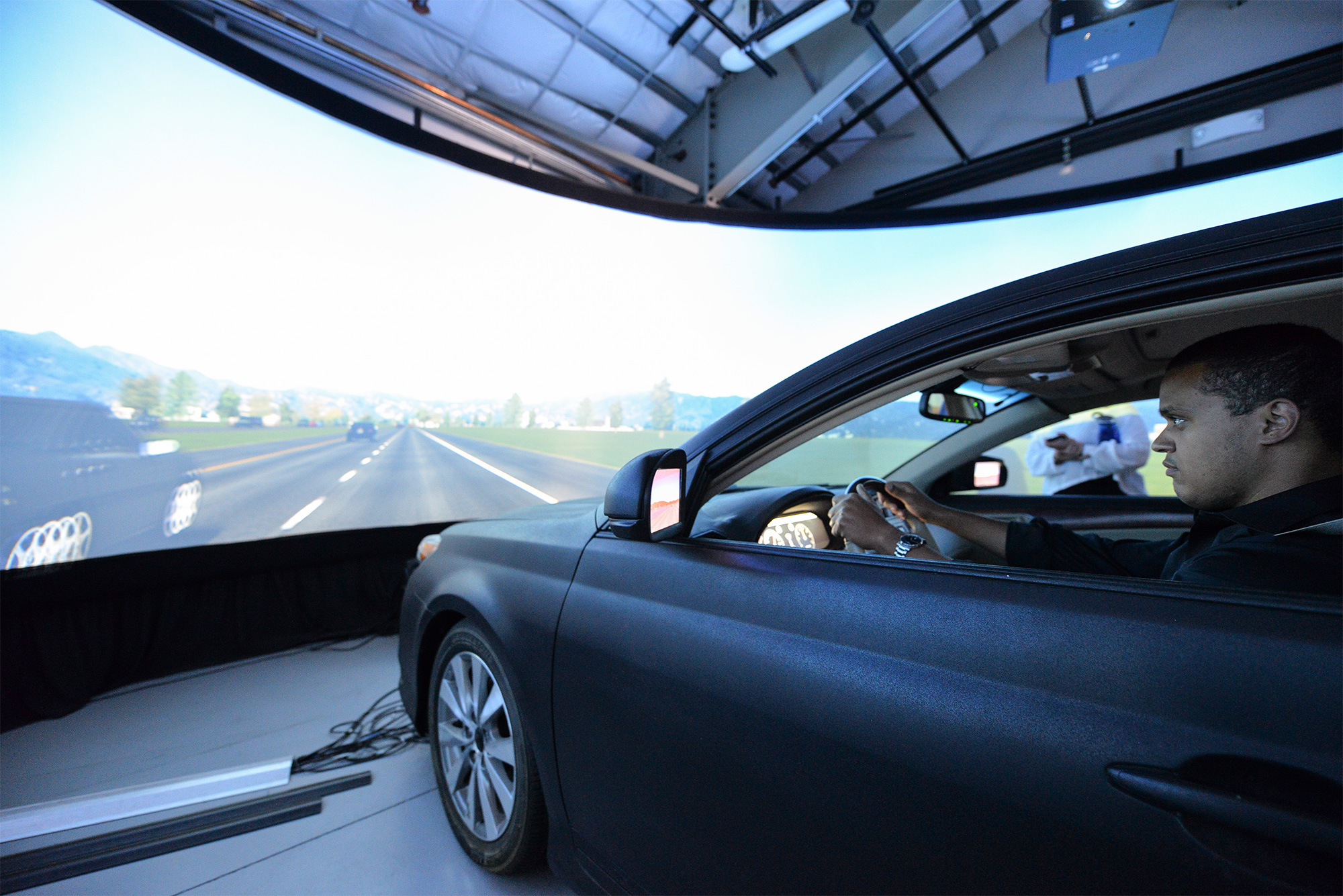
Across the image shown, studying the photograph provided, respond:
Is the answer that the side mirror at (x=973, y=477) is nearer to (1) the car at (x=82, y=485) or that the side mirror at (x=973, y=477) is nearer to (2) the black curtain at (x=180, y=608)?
(2) the black curtain at (x=180, y=608)

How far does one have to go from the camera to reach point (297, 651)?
136 inches

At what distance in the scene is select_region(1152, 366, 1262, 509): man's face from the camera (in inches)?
32.4

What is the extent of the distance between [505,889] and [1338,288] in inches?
81.8

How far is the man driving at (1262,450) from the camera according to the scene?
715mm

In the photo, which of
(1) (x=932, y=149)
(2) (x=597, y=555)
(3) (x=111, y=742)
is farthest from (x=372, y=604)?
(1) (x=932, y=149)

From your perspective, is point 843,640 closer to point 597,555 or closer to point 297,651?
point 597,555

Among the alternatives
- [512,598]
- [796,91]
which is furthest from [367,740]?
[796,91]

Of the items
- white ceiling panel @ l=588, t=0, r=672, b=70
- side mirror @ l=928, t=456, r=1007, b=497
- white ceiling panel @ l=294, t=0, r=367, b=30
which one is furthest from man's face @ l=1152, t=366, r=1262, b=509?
white ceiling panel @ l=294, t=0, r=367, b=30

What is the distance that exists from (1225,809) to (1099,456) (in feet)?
8.74

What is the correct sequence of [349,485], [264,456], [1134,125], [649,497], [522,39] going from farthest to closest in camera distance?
1. [1134,125]
2. [522,39]
3. [349,485]
4. [264,456]
5. [649,497]

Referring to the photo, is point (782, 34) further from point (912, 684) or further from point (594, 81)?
point (912, 684)

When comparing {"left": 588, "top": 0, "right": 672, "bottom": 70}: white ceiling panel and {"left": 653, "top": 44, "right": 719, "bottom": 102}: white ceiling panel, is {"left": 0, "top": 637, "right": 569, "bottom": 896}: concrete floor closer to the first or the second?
{"left": 588, "top": 0, "right": 672, "bottom": 70}: white ceiling panel

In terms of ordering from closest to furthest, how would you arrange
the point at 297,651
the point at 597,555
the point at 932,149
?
the point at 597,555
the point at 297,651
the point at 932,149

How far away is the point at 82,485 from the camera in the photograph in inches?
102
